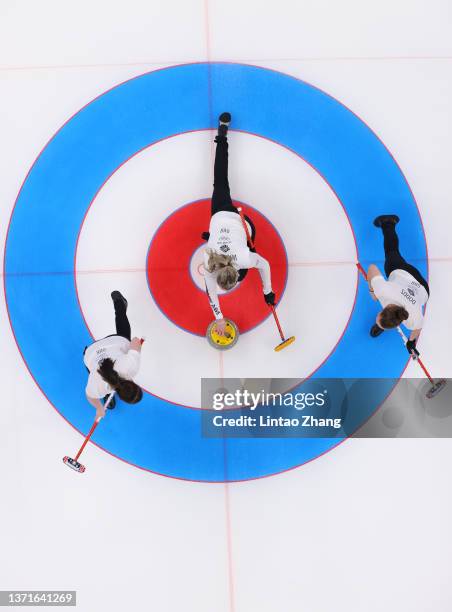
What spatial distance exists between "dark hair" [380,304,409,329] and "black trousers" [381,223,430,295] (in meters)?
0.71

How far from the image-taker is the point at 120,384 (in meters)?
3.98

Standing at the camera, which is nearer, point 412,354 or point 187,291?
point 412,354

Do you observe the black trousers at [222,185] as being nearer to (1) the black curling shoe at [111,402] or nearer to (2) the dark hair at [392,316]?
(2) the dark hair at [392,316]

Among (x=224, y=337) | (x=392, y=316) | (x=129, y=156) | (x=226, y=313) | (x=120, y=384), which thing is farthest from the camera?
(x=129, y=156)

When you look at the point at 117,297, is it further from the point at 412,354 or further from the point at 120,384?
the point at 412,354

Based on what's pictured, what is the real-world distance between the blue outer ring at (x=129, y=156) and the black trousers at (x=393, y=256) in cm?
26

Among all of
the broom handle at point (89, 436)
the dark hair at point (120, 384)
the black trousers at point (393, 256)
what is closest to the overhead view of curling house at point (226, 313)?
the black trousers at point (393, 256)

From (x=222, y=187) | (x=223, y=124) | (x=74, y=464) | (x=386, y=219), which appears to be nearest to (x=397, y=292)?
(x=386, y=219)

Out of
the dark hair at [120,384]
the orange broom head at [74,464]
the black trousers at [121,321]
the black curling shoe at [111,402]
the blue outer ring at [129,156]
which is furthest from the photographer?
the blue outer ring at [129,156]

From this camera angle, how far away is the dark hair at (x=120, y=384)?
396cm

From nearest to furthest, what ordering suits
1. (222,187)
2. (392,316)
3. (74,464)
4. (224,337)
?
1. (392,316)
2. (74,464)
3. (222,187)
4. (224,337)

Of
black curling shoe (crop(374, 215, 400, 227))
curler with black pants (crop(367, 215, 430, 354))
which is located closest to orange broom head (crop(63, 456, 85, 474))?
curler with black pants (crop(367, 215, 430, 354))

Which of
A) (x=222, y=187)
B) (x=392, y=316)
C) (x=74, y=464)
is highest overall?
(x=222, y=187)

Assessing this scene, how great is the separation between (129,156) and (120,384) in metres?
2.77
